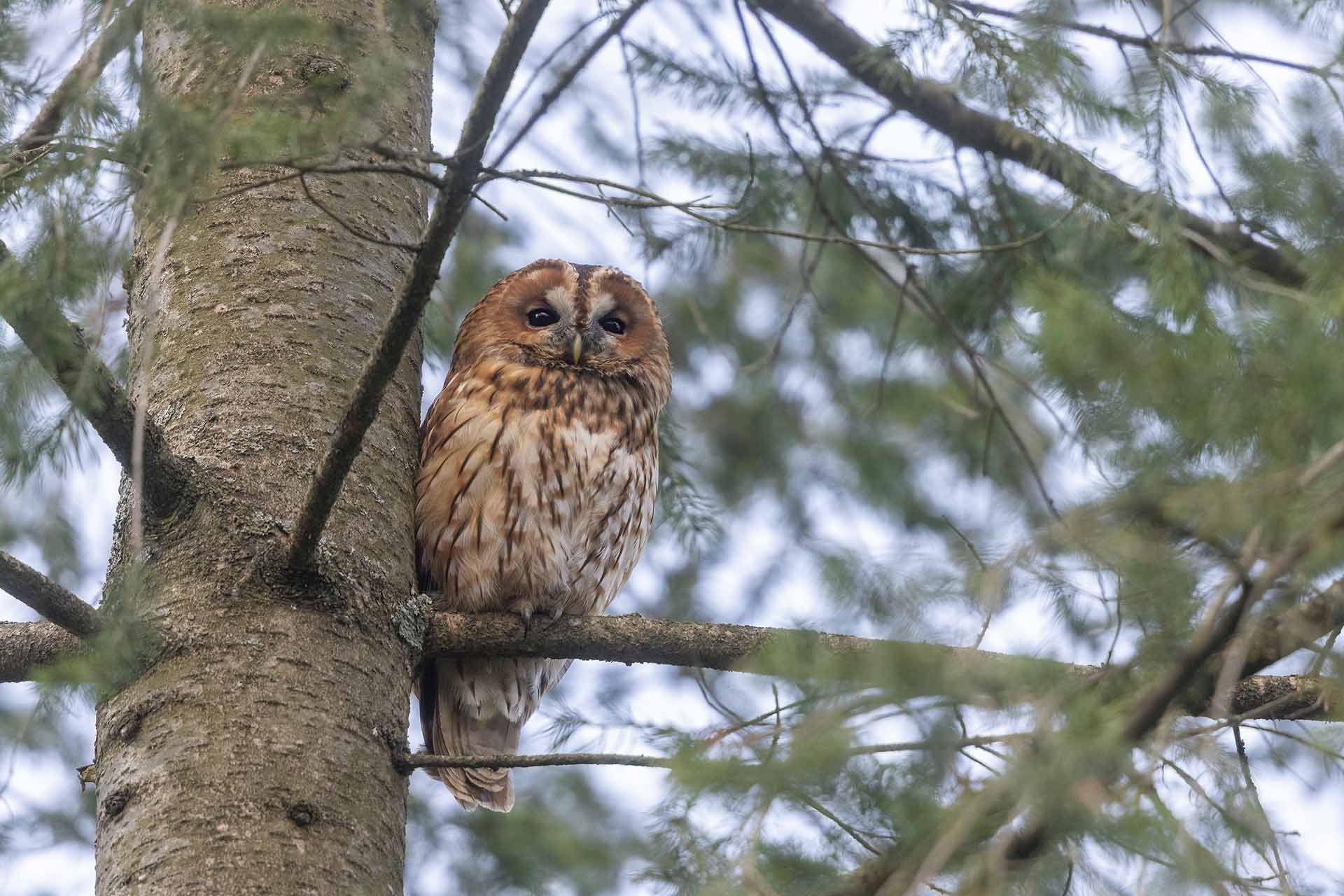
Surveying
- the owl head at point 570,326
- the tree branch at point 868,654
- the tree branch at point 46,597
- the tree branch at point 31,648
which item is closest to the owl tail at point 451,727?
the tree branch at point 868,654

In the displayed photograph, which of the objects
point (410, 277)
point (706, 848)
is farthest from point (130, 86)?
point (706, 848)

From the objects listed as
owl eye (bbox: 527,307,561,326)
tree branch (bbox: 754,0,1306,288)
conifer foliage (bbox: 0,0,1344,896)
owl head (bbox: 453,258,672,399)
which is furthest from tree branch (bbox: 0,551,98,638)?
tree branch (bbox: 754,0,1306,288)

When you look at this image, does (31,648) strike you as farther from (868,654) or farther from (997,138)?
(997,138)

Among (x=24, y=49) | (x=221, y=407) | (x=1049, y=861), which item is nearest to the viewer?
(x=1049, y=861)

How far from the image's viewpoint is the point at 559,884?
117 inches

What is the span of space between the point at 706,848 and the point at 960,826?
37 cm

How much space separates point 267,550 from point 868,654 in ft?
3.51

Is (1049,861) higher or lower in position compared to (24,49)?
lower

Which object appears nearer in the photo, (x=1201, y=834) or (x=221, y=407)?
(x=1201, y=834)

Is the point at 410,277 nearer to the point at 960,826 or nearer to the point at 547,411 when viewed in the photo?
the point at 960,826

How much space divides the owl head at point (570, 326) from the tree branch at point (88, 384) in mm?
1216

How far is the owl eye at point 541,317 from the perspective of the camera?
343 centimetres

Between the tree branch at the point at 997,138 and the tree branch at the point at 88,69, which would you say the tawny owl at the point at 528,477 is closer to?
the tree branch at the point at 997,138

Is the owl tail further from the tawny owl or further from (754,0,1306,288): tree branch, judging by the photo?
(754,0,1306,288): tree branch
